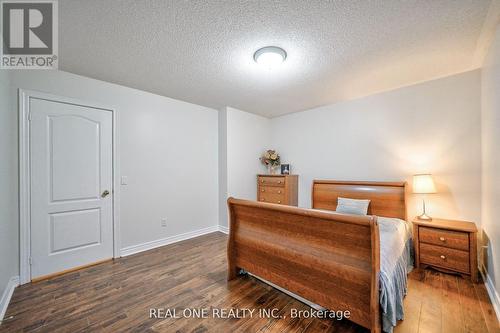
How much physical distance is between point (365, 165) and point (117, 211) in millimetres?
3867

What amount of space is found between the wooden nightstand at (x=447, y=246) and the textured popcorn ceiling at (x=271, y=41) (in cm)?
186

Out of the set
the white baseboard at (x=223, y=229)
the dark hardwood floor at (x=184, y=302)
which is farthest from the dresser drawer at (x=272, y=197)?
the dark hardwood floor at (x=184, y=302)

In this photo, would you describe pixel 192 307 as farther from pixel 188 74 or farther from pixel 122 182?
pixel 188 74

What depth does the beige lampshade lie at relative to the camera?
2.53m

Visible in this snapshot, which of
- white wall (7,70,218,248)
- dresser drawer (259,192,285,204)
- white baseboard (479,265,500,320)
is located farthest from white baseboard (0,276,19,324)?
white baseboard (479,265,500,320)

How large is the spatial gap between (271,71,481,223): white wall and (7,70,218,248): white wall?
198 cm

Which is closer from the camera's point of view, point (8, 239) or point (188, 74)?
point (8, 239)

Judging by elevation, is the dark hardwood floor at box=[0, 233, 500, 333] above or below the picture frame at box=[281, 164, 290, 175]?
below

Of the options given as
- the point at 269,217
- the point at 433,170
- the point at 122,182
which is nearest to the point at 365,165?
the point at 433,170

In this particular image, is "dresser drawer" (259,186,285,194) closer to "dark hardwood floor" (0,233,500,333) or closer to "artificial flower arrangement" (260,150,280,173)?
"artificial flower arrangement" (260,150,280,173)

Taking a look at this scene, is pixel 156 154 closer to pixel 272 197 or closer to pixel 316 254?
pixel 272 197

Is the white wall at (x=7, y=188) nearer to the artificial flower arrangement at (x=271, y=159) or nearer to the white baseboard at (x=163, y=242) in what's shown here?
the white baseboard at (x=163, y=242)

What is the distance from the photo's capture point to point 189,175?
3742 millimetres

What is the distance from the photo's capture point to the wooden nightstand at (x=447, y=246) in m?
2.21
